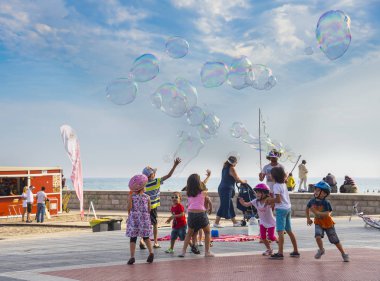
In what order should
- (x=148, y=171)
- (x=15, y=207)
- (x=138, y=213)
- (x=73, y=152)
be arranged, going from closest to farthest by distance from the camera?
(x=138, y=213)
(x=148, y=171)
(x=73, y=152)
(x=15, y=207)

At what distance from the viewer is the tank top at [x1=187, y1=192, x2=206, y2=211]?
10107 millimetres

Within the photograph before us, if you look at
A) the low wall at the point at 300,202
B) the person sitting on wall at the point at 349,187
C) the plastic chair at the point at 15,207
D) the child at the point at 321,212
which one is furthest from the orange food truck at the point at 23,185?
the child at the point at 321,212

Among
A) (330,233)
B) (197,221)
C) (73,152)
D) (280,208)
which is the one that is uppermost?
(73,152)

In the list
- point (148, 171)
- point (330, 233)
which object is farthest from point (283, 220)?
point (148, 171)

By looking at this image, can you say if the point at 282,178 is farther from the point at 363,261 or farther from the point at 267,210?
the point at 363,261

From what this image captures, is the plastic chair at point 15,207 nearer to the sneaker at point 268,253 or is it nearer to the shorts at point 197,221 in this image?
the shorts at point 197,221

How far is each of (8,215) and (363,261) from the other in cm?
2031

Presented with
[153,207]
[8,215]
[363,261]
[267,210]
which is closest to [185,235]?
[153,207]

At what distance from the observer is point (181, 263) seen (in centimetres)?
923

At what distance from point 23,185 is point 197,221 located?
1882cm

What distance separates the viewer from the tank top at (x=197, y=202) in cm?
1011

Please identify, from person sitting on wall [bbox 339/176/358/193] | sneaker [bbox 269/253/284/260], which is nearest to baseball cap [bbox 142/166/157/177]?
sneaker [bbox 269/253/284/260]

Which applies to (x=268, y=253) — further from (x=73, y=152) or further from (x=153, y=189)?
(x=73, y=152)

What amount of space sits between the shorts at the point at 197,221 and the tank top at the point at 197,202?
4.1 inches
